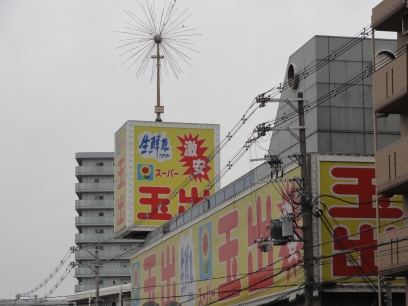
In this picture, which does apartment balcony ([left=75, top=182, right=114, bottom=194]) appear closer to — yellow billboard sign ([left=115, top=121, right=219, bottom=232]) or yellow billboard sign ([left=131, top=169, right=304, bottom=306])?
yellow billboard sign ([left=115, top=121, right=219, bottom=232])

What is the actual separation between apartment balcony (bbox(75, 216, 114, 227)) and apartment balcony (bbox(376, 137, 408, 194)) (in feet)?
431

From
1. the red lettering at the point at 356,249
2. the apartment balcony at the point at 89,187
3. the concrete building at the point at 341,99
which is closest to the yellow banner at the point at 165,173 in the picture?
the concrete building at the point at 341,99

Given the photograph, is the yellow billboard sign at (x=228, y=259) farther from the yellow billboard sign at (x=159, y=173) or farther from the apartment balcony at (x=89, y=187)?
Result: the apartment balcony at (x=89, y=187)

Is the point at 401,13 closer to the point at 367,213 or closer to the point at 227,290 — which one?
the point at 367,213

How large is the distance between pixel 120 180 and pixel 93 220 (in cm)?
9484

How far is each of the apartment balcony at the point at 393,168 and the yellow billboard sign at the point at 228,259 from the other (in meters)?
3.50

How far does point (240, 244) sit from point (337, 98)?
25.8 ft

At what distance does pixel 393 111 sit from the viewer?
33.0 metres

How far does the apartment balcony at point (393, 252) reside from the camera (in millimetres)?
30594

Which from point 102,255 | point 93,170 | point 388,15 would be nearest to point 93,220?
point 102,255

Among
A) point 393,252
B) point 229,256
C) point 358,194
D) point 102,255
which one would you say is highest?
point 102,255

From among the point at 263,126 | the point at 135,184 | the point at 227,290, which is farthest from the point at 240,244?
the point at 135,184

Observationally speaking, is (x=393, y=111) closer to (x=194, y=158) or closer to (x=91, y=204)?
(x=194, y=158)

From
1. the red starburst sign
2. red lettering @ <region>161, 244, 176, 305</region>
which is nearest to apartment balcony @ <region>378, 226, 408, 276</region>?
red lettering @ <region>161, 244, 176, 305</region>
